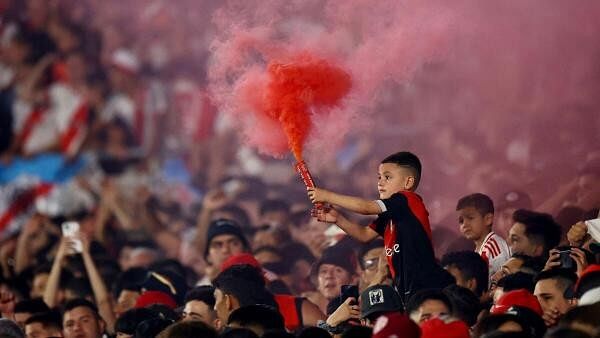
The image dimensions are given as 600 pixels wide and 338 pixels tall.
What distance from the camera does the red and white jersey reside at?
1113cm

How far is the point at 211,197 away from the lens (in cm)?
1634

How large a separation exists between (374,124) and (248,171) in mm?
2786

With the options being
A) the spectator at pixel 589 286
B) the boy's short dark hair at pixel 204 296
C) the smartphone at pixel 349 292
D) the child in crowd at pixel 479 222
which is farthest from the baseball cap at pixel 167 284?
the spectator at pixel 589 286

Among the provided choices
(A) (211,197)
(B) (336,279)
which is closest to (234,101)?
(B) (336,279)

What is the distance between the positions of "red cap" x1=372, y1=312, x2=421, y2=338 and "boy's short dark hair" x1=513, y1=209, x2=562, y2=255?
3.21 m

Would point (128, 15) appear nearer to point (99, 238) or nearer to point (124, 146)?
point (124, 146)

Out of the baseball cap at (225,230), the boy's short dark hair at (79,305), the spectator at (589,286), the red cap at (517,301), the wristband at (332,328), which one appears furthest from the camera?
the baseball cap at (225,230)

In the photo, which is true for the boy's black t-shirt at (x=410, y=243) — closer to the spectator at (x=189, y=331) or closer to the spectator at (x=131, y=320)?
the spectator at (x=189, y=331)

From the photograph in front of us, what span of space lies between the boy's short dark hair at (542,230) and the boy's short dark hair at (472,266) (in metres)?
0.85

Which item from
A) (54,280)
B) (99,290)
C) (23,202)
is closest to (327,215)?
(99,290)

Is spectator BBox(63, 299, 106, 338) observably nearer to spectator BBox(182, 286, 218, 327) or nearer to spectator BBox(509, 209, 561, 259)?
spectator BBox(182, 286, 218, 327)

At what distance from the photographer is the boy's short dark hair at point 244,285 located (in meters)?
10.5

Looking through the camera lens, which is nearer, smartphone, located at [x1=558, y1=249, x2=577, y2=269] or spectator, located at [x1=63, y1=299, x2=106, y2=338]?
smartphone, located at [x1=558, y1=249, x2=577, y2=269]

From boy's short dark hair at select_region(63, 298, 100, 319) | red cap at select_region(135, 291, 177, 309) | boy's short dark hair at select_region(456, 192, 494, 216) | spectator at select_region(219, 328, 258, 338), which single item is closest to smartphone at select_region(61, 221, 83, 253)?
red cap at select_region(135, 291, 177, 309)
